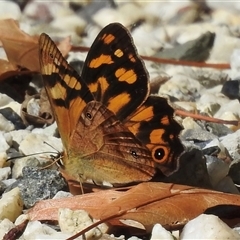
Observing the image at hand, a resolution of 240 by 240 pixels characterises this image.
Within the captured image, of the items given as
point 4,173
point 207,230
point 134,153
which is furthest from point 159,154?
point 4,173

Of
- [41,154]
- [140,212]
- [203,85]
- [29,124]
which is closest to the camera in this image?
[140,212]

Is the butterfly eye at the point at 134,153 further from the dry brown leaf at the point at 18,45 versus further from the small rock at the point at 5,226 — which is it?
the dry brown leaf at the point at 18,45

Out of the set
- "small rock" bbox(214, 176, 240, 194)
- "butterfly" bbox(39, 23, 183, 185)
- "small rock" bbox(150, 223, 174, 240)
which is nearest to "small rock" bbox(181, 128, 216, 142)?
"small rock" bbox(214, 176, 240, 194)

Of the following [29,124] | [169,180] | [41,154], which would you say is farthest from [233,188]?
[29,124]

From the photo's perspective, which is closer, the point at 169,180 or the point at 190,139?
the point at 169,180

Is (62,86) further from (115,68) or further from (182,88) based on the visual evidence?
(182,88)

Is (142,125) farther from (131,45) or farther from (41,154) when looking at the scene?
(41,154)
